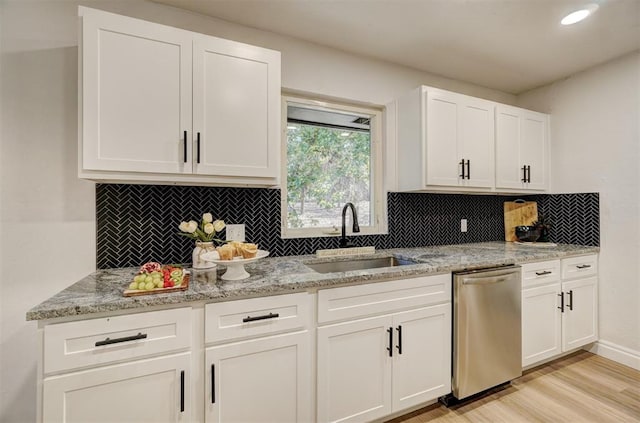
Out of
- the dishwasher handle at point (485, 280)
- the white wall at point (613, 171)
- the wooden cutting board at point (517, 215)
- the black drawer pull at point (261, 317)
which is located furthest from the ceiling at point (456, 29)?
the black drawer pull at point (261, 317)

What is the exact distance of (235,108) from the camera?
1685 millimetres

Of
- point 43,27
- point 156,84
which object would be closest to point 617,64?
point 156,84

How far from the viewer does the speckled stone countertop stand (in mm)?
1150

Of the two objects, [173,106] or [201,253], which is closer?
[173,106]

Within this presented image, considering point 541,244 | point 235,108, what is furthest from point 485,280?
point 235,108

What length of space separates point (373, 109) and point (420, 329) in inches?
70.0

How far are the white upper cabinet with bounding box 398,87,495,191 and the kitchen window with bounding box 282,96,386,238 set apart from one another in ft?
0.85

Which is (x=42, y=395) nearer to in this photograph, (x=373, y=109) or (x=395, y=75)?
(x=373, y=109)

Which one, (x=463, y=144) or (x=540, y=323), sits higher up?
(x=463, y=144)

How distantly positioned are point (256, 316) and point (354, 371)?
651 millimetres

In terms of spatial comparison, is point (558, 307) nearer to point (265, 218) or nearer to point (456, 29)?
point (456, 29)

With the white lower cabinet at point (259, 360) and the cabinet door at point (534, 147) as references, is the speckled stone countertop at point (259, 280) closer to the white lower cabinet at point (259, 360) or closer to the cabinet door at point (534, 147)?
the white lower cabinet at point (259, 360)

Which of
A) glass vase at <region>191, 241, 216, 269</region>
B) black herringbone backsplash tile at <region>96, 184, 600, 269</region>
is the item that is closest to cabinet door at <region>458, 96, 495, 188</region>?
black herringbone backsplash tile at <region>96, 184, 600, 269</region>

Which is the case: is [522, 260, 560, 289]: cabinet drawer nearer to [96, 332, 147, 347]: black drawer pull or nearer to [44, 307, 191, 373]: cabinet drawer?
[44, 307, 191, 373]: cabinet drawer
